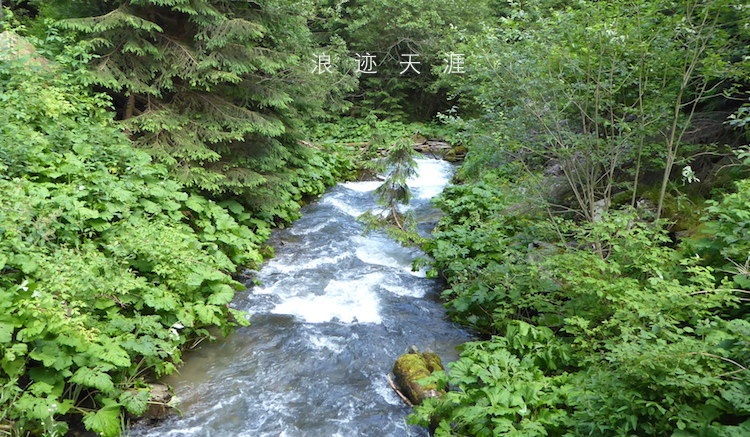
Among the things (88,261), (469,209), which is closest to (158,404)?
(88,261)

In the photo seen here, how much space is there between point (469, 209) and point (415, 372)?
5.24 m

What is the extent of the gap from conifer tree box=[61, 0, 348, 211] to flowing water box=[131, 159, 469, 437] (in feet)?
6.45

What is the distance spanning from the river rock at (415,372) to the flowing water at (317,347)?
0.47ft

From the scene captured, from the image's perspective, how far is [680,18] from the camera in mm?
4922

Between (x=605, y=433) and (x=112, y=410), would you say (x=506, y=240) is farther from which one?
(x=112, y=410)

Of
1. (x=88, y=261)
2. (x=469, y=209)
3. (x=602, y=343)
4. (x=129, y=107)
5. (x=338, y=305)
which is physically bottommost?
(x=338, y=305)

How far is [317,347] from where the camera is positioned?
5.89 m

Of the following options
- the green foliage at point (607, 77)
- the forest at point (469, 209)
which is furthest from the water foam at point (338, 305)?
the green foliage at point (607, 77)

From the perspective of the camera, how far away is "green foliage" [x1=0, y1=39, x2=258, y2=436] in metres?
3.87

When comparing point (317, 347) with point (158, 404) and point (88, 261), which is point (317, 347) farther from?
point (88, 261)

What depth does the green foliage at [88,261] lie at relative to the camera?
3.87 metres

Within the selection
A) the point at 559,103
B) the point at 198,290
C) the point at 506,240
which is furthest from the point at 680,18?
the point at 198,290

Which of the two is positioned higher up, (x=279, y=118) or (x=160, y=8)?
(x=160, y=8)

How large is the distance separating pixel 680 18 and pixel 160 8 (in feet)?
26.2
